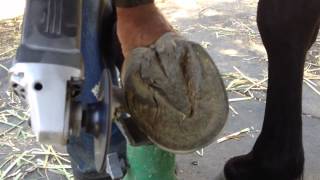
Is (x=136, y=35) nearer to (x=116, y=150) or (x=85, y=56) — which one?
(x=85, y=56)

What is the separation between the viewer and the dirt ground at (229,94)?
1.67 metres

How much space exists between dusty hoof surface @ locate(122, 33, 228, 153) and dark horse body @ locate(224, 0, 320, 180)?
18 cm

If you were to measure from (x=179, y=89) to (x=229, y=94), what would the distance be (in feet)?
3.21

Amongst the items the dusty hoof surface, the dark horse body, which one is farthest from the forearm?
the dark horse body

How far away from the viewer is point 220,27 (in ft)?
8.90

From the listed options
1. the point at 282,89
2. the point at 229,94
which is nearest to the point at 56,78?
the point at 282,89

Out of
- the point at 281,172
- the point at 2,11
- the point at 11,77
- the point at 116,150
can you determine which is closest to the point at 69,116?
the point at 11,77

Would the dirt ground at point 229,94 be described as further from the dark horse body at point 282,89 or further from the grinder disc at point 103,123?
the grinder disc at point 103,123

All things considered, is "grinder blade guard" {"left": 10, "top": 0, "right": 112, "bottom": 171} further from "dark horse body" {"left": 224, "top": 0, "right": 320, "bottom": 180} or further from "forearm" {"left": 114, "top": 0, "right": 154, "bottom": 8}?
"dark horse body" {"left": 224, "top": 0, "right": 320, "bottom": 180}

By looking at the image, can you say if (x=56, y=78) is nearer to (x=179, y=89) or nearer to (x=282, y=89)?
(x=179, y=89)

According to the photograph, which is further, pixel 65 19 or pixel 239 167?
pixel 239 167

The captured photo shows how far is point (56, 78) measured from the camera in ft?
2.41

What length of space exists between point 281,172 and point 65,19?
0.74m

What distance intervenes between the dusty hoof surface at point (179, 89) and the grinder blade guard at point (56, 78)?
27cm
